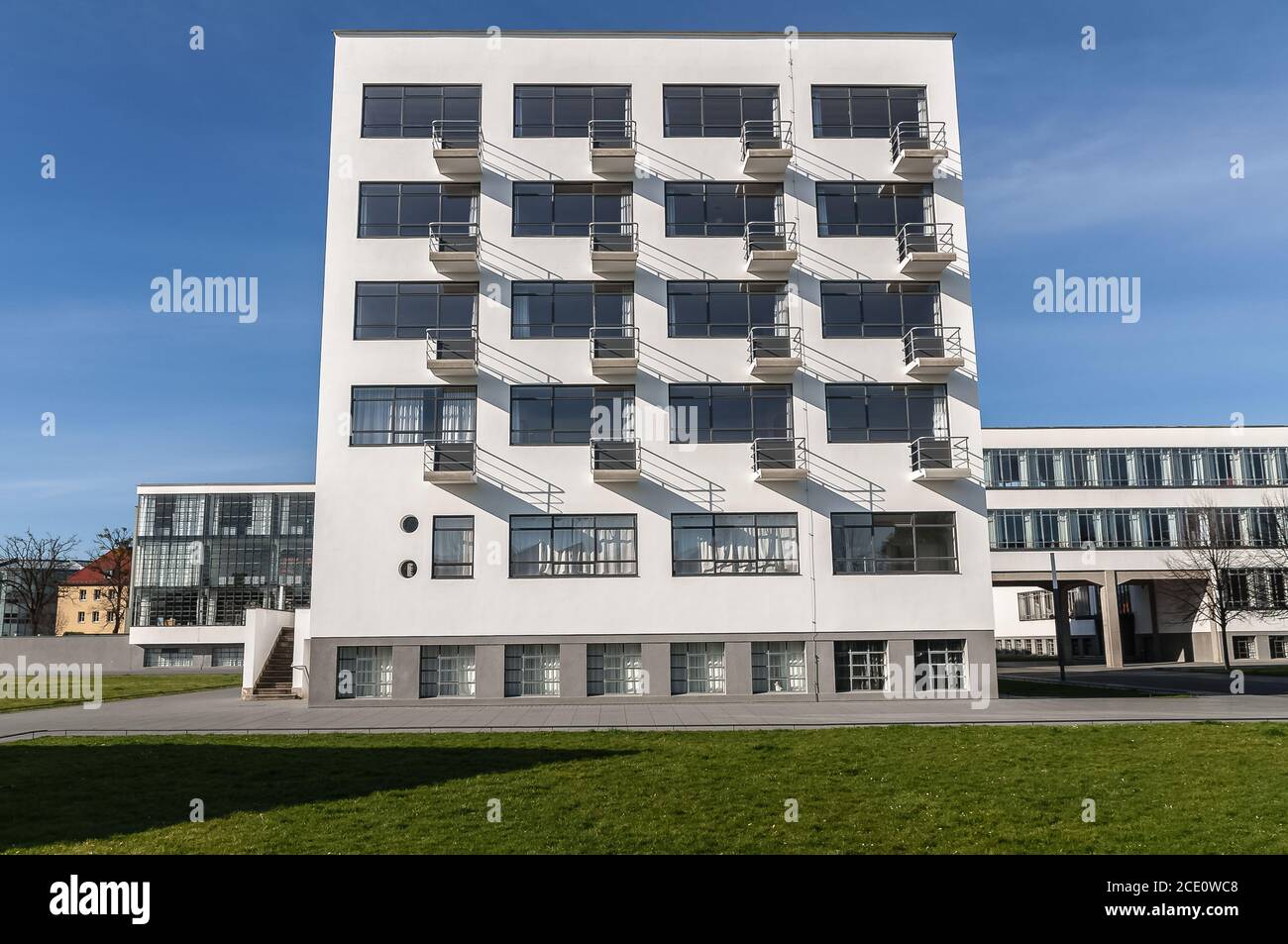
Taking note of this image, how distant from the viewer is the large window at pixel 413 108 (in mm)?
35094

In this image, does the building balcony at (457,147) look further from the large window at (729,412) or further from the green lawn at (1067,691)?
the green lawn at (1067,691)

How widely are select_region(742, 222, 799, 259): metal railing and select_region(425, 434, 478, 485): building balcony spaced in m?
11.7

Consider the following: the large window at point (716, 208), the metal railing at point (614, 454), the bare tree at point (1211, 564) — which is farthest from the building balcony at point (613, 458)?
the bare tree at point (1211, 564)

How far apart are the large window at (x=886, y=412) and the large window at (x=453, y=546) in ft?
41.2

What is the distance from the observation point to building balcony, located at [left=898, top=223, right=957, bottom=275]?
34000mm

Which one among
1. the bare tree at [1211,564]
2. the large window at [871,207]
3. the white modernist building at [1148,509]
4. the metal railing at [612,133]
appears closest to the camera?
the metal railing at [612,133]

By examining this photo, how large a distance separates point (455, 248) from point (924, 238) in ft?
53.5

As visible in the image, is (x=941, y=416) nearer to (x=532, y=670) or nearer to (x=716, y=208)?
(x=716, y=208)

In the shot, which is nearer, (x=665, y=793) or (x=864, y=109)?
(x=665, y=793)

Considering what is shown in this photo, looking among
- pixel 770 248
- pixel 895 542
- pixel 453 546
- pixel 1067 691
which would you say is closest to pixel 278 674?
pixel 453 546

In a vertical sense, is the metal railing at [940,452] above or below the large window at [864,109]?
below

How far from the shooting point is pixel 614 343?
3356 centimetres

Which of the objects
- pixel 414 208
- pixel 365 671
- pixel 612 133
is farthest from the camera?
pixel 612 133
